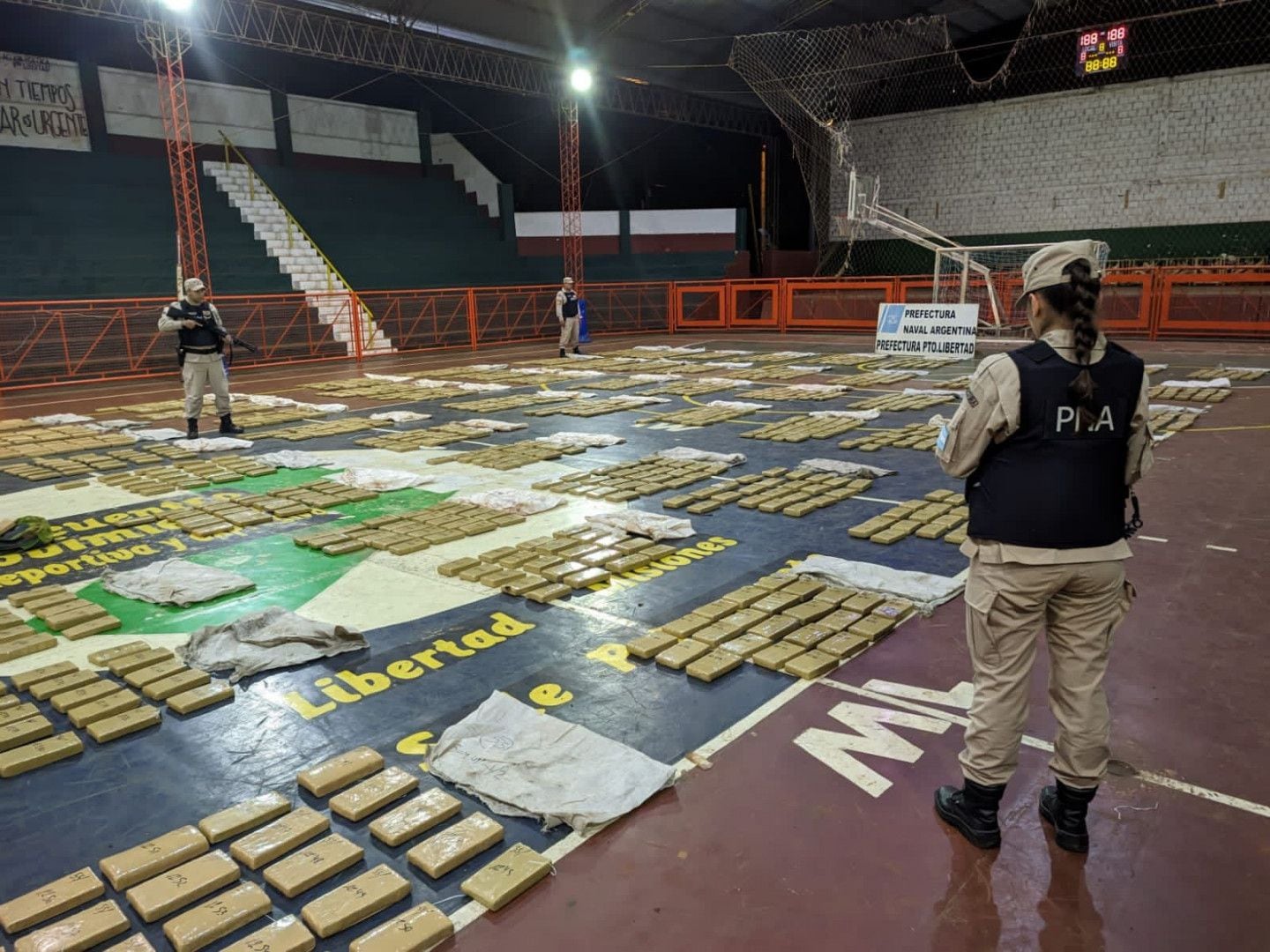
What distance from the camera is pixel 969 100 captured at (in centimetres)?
2936

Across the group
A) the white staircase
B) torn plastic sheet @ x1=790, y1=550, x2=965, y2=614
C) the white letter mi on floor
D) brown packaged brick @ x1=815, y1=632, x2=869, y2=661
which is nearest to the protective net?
the white staircase

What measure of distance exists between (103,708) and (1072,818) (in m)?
4.27

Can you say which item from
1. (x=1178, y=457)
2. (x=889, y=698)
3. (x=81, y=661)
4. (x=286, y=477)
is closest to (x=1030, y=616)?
(x=889, y=698)

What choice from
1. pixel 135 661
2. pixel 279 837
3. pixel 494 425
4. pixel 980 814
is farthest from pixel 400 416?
pixel 980 814

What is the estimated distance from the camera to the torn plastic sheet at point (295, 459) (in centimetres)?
964

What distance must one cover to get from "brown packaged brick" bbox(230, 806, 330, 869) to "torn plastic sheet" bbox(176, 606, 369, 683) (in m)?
1.49

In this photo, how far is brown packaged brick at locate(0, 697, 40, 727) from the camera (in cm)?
405

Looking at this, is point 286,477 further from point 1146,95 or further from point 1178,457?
point 1146,95

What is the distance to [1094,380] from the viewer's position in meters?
2.64

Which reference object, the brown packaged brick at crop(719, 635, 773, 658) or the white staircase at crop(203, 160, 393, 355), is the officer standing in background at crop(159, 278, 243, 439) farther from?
the white staircase at crop(203, 160, 393, 355)

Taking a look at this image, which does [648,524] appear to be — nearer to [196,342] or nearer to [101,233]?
[196,342]

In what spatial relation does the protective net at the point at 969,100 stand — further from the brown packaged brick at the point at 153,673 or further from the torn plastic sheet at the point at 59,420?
the brown packaged brick at the point at 153,673

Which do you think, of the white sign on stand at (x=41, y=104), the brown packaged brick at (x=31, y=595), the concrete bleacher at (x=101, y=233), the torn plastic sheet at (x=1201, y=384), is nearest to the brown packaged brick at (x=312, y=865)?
the brown packaged brick at (x=31, y=595)

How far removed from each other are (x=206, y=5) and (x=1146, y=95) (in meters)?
26.7
